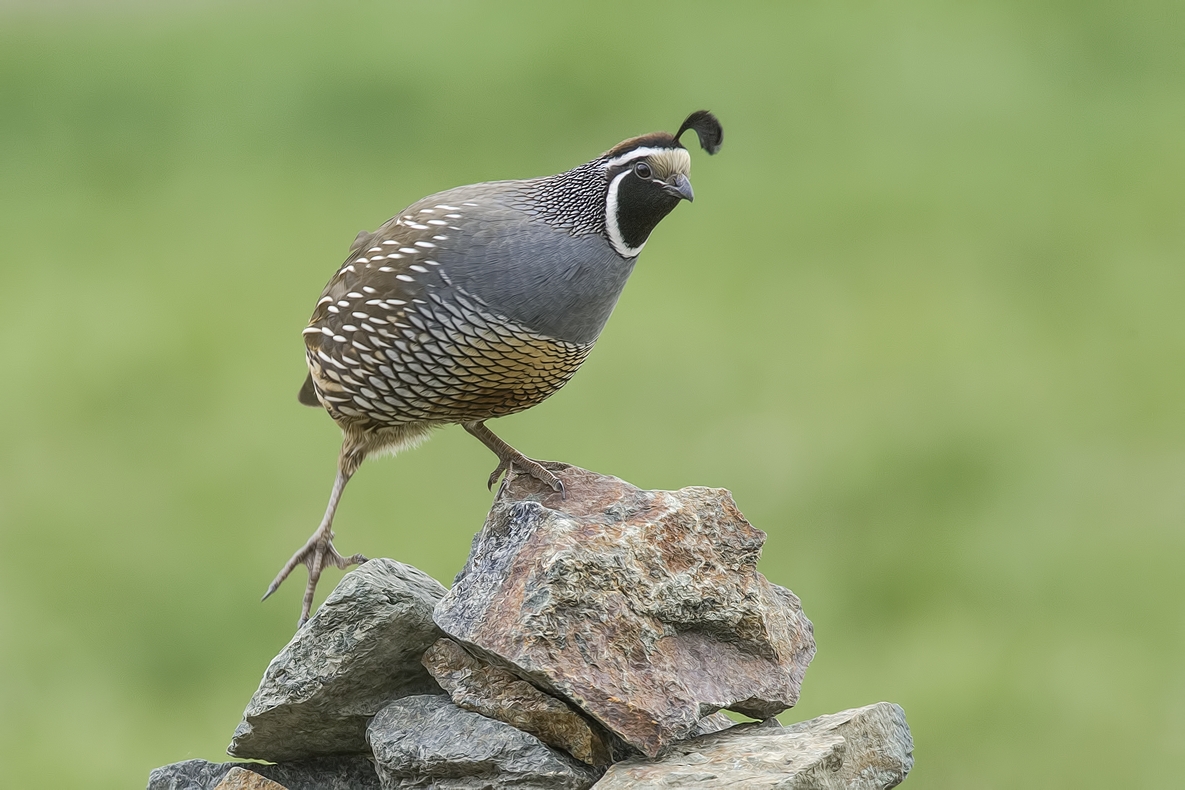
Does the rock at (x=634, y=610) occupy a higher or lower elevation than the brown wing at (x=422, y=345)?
lower

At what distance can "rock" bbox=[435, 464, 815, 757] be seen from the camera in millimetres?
4969

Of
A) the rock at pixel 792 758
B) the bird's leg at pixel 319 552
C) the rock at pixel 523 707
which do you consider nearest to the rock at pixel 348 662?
the rock at pixel 523 707

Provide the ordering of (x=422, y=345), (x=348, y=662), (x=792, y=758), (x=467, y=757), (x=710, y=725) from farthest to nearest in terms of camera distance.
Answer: (x=422, y=345) < (x=710, y=725) < (x=348, y=662) < (x=467, y=757) < (x=792, y=758)

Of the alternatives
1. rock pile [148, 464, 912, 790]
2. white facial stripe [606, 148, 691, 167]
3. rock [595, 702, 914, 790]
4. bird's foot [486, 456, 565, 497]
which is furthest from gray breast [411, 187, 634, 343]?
rock [595, 702, 914, 790]

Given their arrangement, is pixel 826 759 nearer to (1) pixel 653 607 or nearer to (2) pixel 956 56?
(1) pixel 653 607

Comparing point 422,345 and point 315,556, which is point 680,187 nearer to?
point 422,345

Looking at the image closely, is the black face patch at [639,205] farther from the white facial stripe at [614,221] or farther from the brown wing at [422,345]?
the brown wing at [422,345]

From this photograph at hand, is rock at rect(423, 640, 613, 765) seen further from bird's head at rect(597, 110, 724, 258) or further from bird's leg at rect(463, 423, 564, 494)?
bird's head at rect(597, 110, 724, 258)

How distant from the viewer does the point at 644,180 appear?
5.41 m

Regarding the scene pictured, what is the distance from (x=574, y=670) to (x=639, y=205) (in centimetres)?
169

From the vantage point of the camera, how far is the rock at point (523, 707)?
201 inches

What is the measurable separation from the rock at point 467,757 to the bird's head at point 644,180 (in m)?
1.81

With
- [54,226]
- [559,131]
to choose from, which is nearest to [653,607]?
[559,131]

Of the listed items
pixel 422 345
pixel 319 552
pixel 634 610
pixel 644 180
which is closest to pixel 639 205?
pixel 644 180
